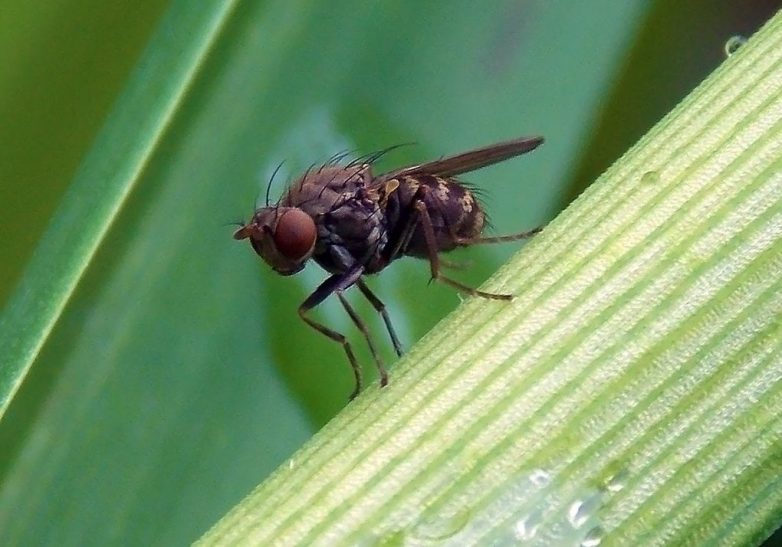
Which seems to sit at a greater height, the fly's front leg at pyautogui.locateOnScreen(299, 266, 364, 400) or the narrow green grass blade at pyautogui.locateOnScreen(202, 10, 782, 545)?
the narrow green grass blade at pyautogui.locateOnScreen(202, 10, 782, 545)

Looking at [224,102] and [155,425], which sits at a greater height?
[224,102]

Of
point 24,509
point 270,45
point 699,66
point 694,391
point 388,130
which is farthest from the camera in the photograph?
point 699,66

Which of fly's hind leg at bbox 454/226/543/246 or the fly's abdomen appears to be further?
the fly's abdomen

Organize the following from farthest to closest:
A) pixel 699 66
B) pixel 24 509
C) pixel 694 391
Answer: pixel 699 66 < pixel 24 509 < pixel 694 391

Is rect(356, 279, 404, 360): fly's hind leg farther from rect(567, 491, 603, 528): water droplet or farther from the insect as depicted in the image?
rect(567, 491, 603, 528): water droplet

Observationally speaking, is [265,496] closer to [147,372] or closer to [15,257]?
[147,372]

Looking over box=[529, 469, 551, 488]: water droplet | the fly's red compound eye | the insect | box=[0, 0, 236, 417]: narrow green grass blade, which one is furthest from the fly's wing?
box=[529, 469, 551, 488]: water droplet

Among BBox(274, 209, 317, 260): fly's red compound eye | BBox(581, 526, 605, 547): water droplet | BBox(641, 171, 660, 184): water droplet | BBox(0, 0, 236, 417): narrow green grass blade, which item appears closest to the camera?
BBox(581, 526, 605, 547): water droplet

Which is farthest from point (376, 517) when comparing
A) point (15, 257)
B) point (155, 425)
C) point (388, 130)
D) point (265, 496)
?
point (15, 257)
